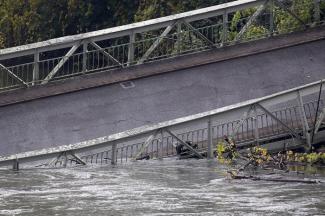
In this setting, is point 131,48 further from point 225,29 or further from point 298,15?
point 298,15

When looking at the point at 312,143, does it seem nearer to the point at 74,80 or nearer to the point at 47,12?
the point at 74,80

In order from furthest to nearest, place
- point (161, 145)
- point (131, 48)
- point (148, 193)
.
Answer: point (131, 48), point (161, 145), point (148, 193)

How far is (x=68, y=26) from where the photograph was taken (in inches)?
1427

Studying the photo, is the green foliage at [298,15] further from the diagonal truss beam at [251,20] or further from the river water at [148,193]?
the river water at [148,193]

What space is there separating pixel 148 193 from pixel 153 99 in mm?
8914

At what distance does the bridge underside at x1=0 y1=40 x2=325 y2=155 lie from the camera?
69.8 ft

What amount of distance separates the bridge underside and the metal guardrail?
4.97 ft

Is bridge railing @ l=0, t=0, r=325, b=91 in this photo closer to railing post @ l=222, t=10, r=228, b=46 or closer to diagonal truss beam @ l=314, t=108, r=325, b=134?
railing post @ l=222, t=10, r=228, b=46

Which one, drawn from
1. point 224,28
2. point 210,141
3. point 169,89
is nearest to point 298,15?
point 224,28

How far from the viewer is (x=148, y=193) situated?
13.7 meters

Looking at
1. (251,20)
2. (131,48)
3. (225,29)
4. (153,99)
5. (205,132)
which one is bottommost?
(205,132)

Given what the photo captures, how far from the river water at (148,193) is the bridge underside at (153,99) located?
169 inches

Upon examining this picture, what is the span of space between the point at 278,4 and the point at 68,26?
516 inches

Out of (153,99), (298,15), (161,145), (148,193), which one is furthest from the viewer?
(298,15)
